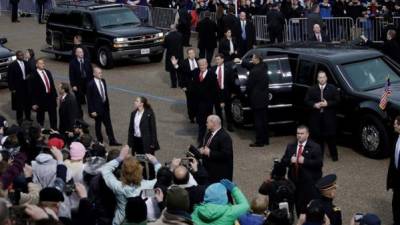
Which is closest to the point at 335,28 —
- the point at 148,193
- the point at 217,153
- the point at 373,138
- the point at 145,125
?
the point at 373,138

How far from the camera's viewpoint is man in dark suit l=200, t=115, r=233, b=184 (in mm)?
11359

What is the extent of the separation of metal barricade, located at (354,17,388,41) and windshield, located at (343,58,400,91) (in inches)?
352

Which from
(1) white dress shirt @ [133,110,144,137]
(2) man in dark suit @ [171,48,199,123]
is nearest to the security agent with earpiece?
(1) white dress shirt @ [133,110,144,137]

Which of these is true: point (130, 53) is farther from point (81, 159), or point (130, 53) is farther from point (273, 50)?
point (81, 159)

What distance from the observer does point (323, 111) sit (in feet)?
46.9

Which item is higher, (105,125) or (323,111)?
(323,111)

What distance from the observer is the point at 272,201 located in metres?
9.55

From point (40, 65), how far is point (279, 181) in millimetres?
8375

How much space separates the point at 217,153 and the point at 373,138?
397 centimetres

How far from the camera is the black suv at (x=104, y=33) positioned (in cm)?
2445

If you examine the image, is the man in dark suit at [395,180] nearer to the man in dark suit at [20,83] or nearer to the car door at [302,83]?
the car door at [302,83]

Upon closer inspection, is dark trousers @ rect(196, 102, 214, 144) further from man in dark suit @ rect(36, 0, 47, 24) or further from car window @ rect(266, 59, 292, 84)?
man in dark suit @ rect(36, 0, 47, 24)

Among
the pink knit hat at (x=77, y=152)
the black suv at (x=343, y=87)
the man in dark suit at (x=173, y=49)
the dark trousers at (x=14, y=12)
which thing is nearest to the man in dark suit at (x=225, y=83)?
the black suv at (x=343, y=87)

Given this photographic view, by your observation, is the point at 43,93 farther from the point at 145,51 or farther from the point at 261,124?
the point at 145,51
